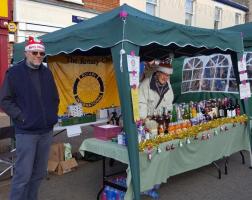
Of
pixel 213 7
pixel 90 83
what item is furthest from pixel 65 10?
pixel 213 7

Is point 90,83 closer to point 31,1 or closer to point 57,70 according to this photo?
point 57,70

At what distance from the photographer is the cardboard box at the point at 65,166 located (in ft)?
18.6

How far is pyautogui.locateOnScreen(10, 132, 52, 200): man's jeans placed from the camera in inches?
144

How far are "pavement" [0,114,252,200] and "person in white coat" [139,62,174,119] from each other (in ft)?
3.79

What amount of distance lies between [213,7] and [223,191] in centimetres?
1504

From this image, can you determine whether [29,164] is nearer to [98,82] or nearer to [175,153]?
[175,153]

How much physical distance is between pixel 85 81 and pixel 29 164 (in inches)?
139

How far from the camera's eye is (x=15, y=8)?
977cm

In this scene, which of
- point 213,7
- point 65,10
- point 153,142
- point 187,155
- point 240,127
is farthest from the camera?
point 213,7

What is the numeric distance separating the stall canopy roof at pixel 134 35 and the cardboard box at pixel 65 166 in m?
1.83

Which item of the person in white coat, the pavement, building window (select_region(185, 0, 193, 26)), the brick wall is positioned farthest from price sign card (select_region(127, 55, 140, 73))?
building window (select_region(185, 0, 193, 26))

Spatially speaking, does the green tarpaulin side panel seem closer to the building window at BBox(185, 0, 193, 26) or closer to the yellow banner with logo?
the yellow banner with logo

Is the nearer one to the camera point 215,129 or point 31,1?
point 215,129

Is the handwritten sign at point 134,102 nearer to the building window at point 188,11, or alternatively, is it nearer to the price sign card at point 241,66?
the price sign card at point 241,66
